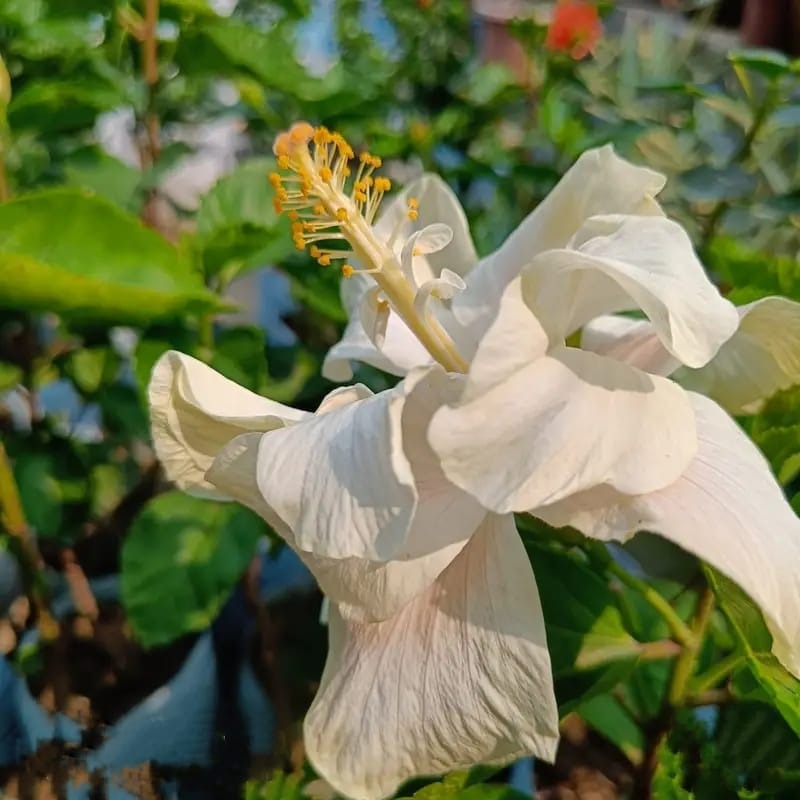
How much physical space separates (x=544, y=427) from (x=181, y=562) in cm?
29

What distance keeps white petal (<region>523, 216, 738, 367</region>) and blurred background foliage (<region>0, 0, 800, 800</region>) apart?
94 millimetres

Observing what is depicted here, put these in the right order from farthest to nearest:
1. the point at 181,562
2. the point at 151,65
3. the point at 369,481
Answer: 1. the point at 151,65
2. the point at 181,562
3. the point at 369,481

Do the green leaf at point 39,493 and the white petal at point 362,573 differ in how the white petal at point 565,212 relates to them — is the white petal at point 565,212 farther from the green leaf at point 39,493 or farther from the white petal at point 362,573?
the green leaf at point 39,493

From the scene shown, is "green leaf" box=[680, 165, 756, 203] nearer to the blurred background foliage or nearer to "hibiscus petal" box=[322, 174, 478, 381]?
the blurred background foliage

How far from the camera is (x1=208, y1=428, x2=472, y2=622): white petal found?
0.27 m

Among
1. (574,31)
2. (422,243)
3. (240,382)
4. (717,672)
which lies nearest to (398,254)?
(422,243)

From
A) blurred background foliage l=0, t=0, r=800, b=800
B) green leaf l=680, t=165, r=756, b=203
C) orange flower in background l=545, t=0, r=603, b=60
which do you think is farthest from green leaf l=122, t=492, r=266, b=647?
orange flower in background l=545, t=0, r=603, b=60

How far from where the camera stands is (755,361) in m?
0.38

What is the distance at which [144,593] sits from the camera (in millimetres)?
472

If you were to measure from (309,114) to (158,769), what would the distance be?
453 millimetres

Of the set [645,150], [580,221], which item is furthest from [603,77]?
[580,221]

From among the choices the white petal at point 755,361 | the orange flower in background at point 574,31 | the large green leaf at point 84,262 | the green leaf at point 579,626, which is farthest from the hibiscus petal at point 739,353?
the orange flower in background at point 574,31

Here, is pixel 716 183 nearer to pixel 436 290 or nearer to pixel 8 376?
pixel 436 290

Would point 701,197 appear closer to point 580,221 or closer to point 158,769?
point 580,221
